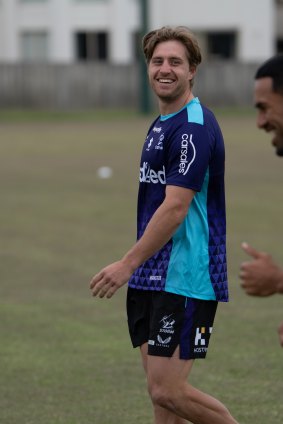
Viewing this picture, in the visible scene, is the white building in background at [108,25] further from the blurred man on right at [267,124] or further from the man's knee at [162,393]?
the blurred man on right at [267,124]

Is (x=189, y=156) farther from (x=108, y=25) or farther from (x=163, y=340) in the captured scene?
(x=108, y=25)

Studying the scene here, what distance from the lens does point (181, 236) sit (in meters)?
6.36

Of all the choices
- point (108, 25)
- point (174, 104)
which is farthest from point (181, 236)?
point (108, 25)

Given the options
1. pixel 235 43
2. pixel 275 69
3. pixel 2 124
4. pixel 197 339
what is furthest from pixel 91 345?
pixel 235 43

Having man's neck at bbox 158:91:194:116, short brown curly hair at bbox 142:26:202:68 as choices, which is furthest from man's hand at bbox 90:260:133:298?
short brown curly hair at bbox 142:26:202:68

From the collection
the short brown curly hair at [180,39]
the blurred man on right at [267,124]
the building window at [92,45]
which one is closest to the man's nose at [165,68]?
the short brown curly hair at [180,39]

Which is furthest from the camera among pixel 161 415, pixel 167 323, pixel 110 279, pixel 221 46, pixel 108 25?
pixel 221 46

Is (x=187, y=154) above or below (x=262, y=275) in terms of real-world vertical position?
above

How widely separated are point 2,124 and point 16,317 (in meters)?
30.7

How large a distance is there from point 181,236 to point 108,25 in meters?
55.3

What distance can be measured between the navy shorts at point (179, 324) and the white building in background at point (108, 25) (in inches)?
2134

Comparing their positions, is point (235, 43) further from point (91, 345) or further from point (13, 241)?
point (91, 345)

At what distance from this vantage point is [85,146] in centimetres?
3212

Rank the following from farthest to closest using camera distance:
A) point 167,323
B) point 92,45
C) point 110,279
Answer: point 92,45 → point 167,323 → point 110,279
